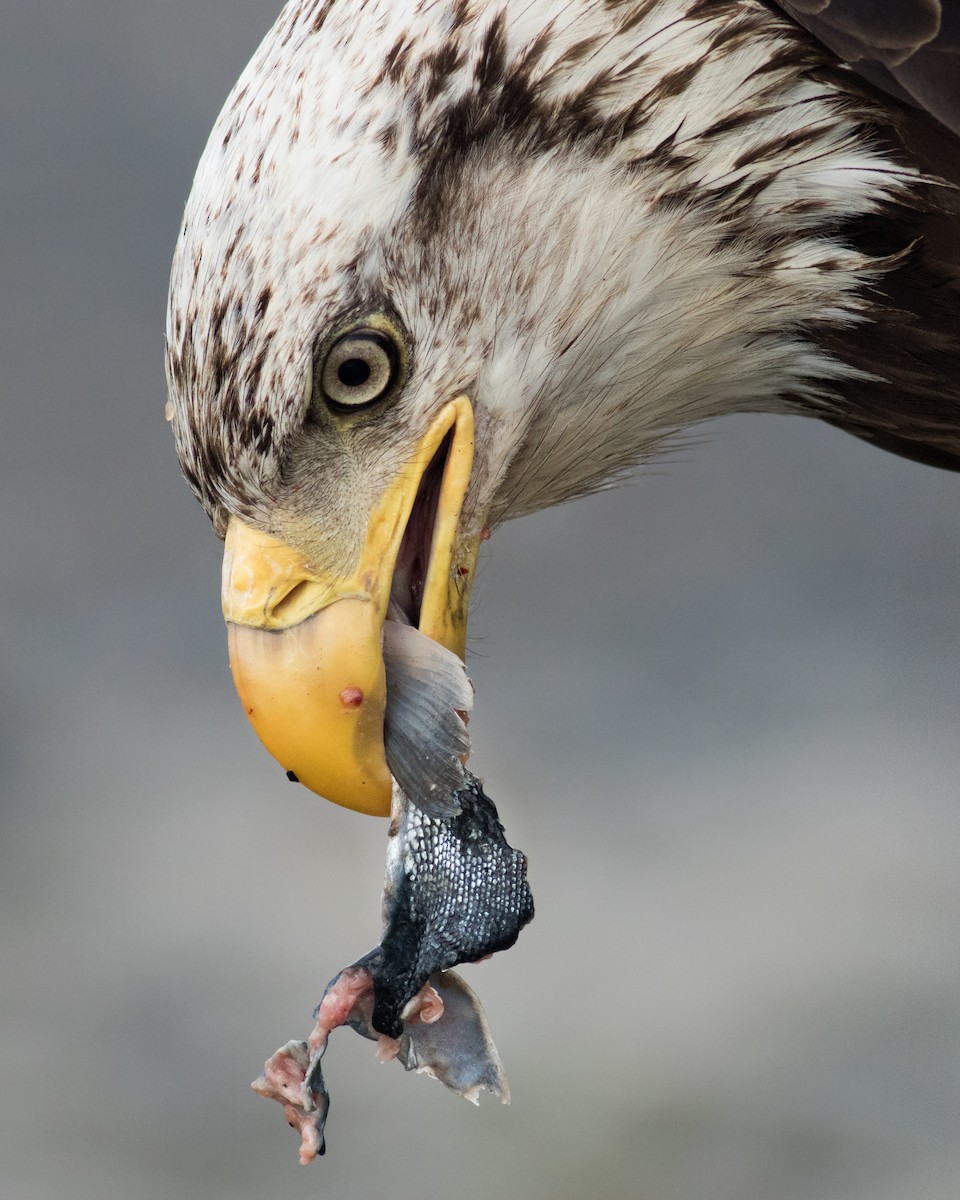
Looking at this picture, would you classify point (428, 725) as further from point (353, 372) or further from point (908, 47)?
point (908, 47)

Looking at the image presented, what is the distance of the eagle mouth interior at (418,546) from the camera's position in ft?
5.45

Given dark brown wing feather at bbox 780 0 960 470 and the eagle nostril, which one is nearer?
dark brown wing feather at bbox 780 0 960 470

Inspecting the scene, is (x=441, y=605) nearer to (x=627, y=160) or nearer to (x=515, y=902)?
(x=515, y=902)

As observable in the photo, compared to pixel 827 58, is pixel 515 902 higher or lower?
lower

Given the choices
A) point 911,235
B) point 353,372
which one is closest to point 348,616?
point 353,372

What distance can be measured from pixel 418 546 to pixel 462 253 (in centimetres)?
31

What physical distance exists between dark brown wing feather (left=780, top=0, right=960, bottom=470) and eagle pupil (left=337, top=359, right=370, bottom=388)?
0.53 metres

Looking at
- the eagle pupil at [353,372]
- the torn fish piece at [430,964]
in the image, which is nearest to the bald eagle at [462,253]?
the eagle pupil at [353,372]

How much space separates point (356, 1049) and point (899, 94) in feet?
11.4

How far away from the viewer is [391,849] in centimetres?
154

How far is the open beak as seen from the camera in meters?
1.56

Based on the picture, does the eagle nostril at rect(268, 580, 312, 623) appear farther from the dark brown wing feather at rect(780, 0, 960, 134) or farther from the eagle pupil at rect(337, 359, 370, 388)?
the dark brown wing feather at rect(780, 0, 960, 134)

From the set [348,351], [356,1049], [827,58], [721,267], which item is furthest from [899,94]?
[356,1049]

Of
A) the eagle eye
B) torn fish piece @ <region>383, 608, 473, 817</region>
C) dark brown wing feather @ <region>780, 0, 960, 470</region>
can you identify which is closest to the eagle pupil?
the eagle eye
